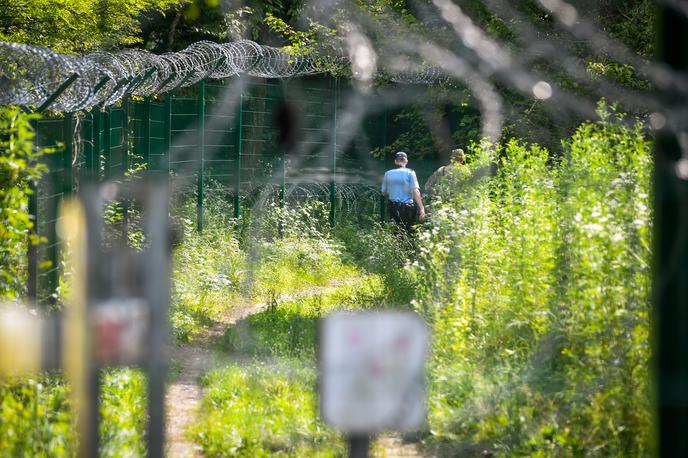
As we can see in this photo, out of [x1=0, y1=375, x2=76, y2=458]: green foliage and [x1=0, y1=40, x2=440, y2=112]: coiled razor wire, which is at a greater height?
[x1=0, y1=40, x2=440, y2=112]: coiled razor wire

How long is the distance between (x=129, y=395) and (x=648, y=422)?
2958 mm

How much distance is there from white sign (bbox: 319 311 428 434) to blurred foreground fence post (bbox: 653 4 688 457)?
501mm

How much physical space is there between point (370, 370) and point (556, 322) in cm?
373

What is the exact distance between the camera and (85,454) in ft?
6.64

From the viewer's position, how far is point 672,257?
6.82 ft

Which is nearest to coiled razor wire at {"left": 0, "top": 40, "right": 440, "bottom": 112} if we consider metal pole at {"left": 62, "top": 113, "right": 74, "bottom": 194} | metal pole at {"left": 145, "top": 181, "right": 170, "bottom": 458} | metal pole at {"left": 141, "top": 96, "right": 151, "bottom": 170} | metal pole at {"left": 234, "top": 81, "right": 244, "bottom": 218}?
metal pole at {"left": 62, "top": 113, "right": 74, "bottom": 194}

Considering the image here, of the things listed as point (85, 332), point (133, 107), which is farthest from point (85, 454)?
point (133, 107)

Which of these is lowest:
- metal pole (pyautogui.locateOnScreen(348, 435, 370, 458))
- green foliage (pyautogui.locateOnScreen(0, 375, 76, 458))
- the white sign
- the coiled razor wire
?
green foliage (pyautogui.locateOnScreen(0, 375, 76, 458))

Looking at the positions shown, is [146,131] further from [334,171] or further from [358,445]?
[358,445]

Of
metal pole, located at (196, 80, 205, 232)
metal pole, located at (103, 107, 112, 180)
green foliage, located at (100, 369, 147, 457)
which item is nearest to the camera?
green foliage, located at (100, 369, 147, 457)

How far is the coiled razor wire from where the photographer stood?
7234mm

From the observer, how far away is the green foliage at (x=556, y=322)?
16.0 feet

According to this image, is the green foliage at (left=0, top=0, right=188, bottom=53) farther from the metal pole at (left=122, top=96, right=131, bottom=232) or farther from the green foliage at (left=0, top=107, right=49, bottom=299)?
the green foliage at (left=0, top=107, right=49, bottom=299)

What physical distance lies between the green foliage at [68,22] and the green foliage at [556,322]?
6447 mm
